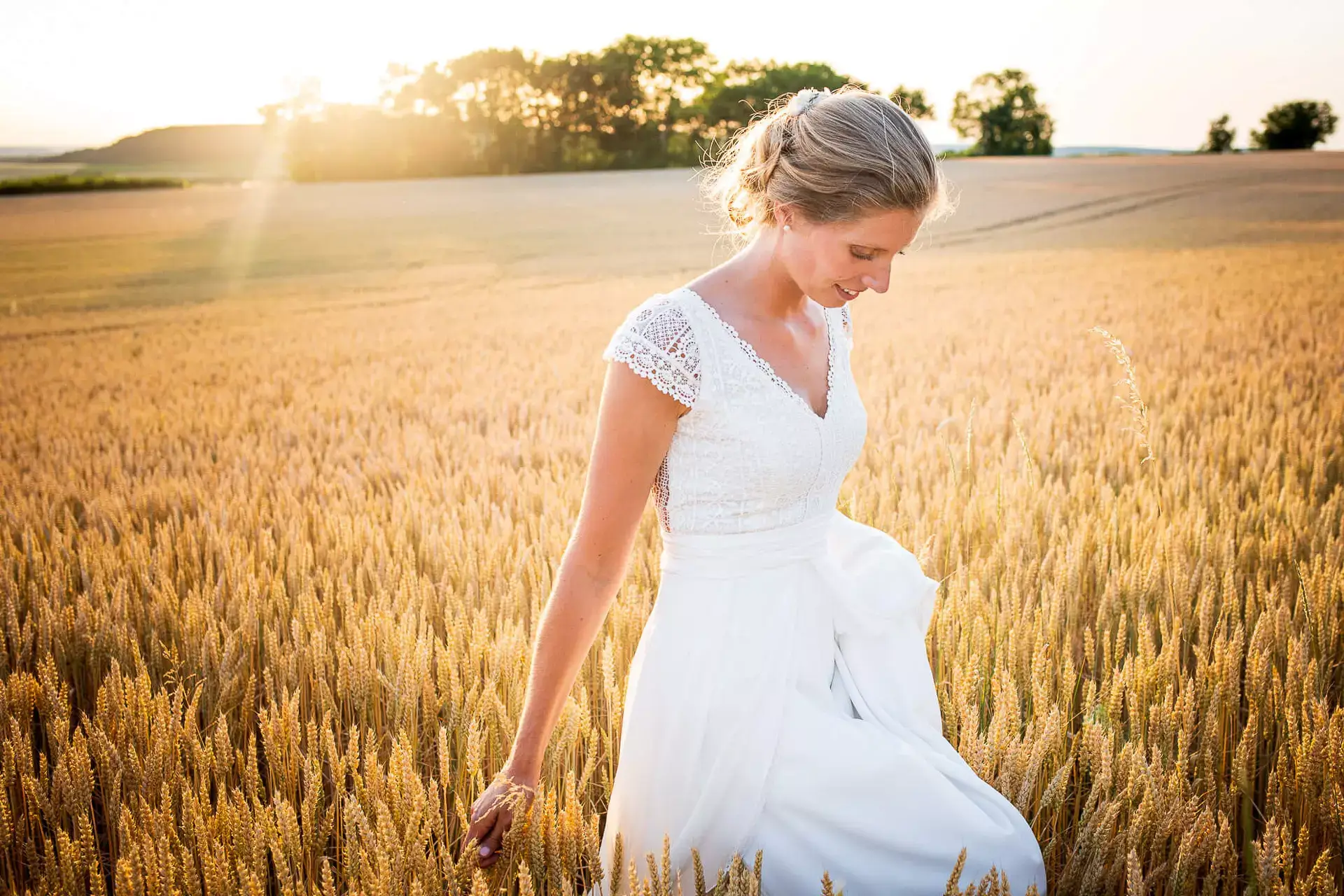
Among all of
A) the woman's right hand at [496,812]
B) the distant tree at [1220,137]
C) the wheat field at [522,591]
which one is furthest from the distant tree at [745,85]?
the woman's right hand at [496,812]

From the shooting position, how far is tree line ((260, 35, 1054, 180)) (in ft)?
108

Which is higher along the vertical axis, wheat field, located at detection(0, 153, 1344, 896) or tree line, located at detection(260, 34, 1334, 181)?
tree line, located at detection(260, 34, 1334, 181)

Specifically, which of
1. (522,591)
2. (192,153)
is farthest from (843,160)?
(192,153)

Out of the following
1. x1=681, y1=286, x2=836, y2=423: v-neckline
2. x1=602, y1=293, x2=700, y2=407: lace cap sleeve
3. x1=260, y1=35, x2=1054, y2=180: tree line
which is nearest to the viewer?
x1=602, y1=293, x2=700, y2=407: lace cap sleeve

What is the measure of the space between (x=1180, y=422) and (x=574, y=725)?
4066 mm

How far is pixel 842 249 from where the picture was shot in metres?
1.59

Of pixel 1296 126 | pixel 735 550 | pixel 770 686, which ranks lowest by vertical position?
pixel 770 686

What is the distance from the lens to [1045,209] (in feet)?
83.8

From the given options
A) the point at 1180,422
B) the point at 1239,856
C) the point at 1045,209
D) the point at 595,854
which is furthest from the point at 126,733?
the point at 1045,209

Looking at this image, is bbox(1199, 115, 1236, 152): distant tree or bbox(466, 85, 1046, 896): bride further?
bbox(1199, 115, 1236, 152): distant tree

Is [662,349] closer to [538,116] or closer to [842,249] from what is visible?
[842,249]

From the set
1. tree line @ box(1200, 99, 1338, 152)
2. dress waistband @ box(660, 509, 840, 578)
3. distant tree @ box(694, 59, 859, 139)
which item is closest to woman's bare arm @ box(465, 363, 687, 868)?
dress waistband @ box(660, 509, 840, 578)

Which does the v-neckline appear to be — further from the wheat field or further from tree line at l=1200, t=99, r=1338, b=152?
tree line at l=1200, t=99, r=1338, b=152

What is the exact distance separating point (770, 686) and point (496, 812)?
0.51 meters
